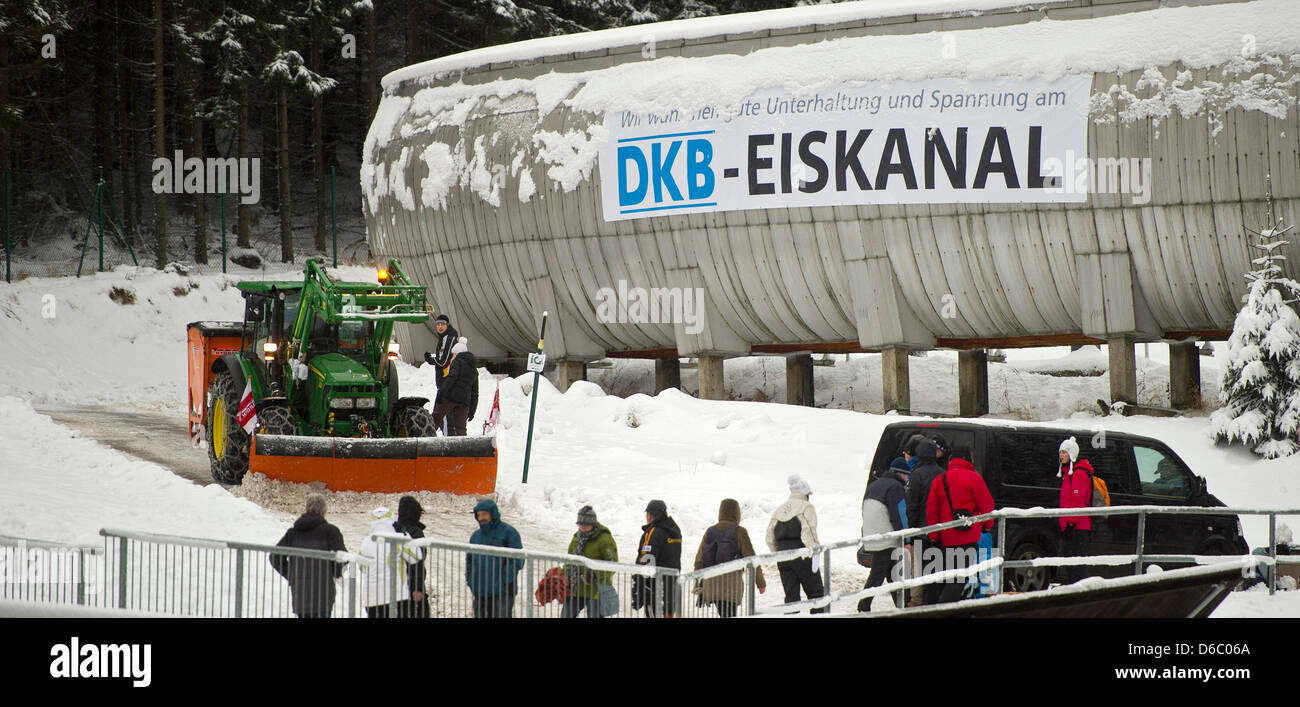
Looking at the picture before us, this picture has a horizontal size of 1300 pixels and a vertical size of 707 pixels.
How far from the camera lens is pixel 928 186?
850 inches

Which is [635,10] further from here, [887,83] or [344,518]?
[344,518]

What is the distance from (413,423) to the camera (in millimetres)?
15875

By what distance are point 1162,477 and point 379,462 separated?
7567 mm

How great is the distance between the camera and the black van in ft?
42.8

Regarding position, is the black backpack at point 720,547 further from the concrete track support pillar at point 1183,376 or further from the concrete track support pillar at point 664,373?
the concrete track support pillar at point 664,373

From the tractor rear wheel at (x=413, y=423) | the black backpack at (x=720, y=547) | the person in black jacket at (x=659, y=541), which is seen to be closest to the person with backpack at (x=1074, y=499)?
the black backpack at (x=720, y=547)

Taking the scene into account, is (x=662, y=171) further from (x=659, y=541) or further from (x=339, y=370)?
(x=659, y=541)

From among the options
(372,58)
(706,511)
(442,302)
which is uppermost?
(372,58)

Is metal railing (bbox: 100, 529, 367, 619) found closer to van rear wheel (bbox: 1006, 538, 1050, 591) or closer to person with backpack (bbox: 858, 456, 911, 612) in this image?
person with backpack (bbox: 858, 456, 911, 612)

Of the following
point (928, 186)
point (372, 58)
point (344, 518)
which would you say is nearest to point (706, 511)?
point (344, 518)

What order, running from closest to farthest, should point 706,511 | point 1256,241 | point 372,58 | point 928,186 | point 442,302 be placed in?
point 706,511 → point 1256,241 → point 928,186 → point 442,302 → point 372,58

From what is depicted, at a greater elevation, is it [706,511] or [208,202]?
[208,202]

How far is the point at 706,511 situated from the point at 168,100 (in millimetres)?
32141

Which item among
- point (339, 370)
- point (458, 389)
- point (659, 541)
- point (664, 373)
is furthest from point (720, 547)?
point (664, 373)
